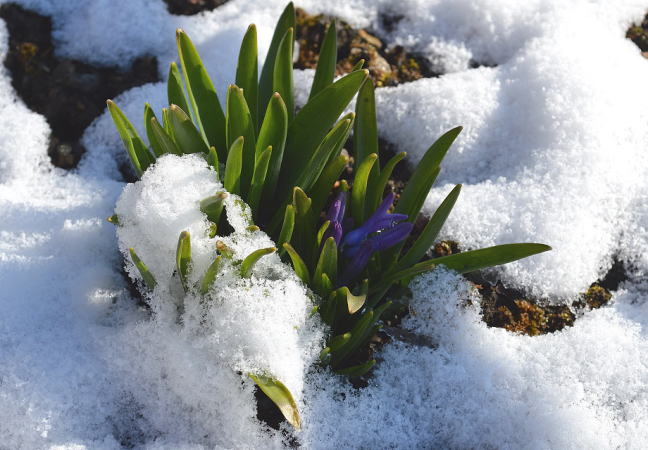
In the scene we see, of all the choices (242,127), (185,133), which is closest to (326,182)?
(242,127)

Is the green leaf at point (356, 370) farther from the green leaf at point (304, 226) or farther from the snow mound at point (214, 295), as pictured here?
the green leaf at point (304, 226)

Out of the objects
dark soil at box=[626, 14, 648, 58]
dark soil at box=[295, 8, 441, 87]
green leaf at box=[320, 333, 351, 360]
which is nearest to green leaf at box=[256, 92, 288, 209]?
green leaf at box=[320, 333, 351, 360]

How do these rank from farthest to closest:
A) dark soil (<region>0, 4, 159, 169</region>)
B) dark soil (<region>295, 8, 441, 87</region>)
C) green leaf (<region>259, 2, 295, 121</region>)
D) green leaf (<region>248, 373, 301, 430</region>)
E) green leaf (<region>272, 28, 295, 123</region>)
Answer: dark soil (<region>295, 8, 441, 87</region>)
dark soil (<region>0, 4, 159, 169</region>)
green leaf (<region>259, 2, 295, 121</region>)
green leaf (<region>272, 28, 295, 123</region>)
green leaf (<region>248, 373, 301, 430</region>)

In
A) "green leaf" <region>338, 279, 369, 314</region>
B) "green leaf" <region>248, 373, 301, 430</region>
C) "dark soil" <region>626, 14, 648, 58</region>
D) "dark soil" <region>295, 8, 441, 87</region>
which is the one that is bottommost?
"green leaf" <region>248, 373, 301, 430</region>

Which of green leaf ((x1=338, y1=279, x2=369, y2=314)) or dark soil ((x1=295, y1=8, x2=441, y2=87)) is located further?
dark soil ((x1=295, y1=8, x2=441, y2=87))

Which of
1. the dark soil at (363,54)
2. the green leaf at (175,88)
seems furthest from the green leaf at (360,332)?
the dark soil at (363,54)

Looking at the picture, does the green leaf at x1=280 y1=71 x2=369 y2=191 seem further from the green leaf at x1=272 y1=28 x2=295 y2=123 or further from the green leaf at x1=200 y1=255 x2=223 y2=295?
the green leaf at x1=200 y1=255 x2=223 y2=295

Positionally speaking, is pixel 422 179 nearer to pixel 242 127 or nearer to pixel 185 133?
pixel 242 127
